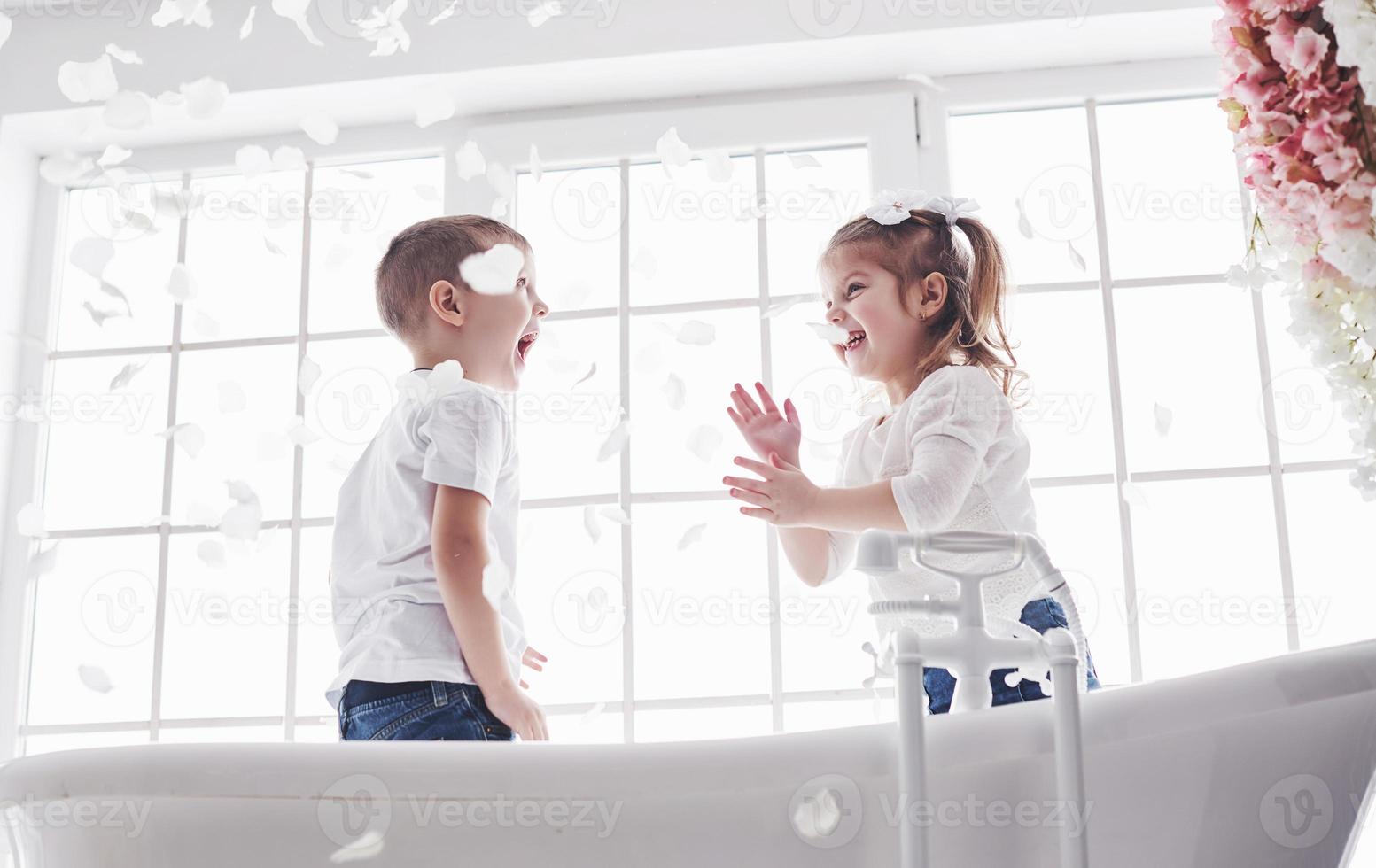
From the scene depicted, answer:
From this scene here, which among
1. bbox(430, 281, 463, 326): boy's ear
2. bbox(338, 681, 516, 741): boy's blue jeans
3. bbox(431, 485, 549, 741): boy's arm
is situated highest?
bbox(430, 281, 463, 326): boy's ear

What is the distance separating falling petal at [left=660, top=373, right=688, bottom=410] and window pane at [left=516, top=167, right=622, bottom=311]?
227 mm

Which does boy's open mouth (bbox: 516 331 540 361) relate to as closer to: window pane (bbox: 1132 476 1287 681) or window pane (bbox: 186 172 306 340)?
window pane (bbox: 186 172 306 340)

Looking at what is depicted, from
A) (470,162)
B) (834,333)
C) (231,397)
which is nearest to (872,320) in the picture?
(834,333)

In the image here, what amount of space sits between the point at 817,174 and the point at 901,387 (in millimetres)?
641

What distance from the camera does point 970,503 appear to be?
1724 mm

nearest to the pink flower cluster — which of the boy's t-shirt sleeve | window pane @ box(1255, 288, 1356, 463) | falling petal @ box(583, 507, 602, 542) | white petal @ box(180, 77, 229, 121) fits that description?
the boy's t-shirt sleeve

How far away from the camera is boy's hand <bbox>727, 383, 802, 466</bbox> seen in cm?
178

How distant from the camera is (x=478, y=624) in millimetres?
1549

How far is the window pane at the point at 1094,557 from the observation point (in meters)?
2.19

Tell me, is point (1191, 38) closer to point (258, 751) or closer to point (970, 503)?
point (970, 503)

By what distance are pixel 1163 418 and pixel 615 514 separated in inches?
38.4


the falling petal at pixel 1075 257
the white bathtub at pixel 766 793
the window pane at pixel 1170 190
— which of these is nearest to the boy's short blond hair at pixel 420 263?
the white bathtub at pixel 766 793

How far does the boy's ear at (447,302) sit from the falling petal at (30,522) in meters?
1.13

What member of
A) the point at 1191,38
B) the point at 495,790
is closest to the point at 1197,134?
the point at 1191,38
